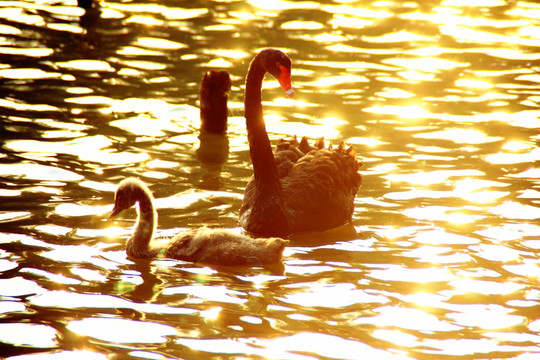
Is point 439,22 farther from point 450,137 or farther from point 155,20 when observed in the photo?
point 450,137

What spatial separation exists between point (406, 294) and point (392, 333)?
749 millimetres

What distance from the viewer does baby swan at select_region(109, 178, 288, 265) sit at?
7590mm

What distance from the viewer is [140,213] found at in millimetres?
7977

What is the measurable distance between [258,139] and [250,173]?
62.5 inches

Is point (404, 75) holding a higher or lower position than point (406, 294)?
higher

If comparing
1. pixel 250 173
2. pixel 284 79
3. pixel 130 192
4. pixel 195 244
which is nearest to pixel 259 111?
pixel 284 79

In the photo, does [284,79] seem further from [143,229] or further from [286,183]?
[143,229]

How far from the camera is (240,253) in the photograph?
762 cm

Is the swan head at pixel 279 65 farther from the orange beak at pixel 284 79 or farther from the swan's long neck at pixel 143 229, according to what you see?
the swan's long neck at pixel 143 229

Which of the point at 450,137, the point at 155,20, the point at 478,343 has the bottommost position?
the point at 478,343

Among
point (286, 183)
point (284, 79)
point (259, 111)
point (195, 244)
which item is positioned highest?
point (284, 79)

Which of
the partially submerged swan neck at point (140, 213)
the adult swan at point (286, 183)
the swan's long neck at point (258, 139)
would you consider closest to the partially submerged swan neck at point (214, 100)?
the adult swan at point (286, 183)

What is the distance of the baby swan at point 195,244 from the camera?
7.59 meters

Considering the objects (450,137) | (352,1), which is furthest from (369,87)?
(352,1)
